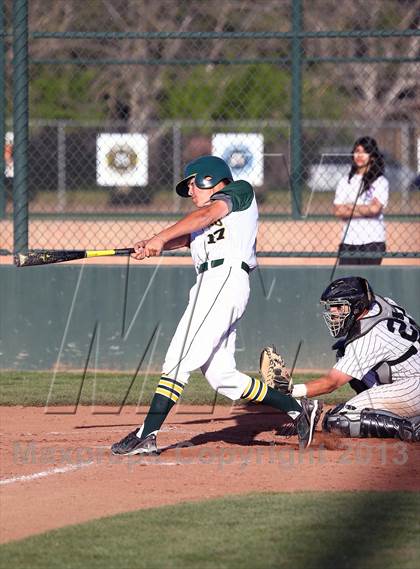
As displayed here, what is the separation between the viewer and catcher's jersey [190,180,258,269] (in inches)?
270

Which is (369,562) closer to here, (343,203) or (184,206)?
(343,203)

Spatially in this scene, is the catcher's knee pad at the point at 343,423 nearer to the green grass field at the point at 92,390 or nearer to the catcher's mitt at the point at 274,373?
the catcher's mitt at the point at 274,373

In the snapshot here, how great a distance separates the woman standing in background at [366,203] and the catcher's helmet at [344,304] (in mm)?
3623

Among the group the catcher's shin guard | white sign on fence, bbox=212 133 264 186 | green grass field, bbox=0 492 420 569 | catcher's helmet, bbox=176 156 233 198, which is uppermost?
white sign on fence, bbox=212 133 264 186

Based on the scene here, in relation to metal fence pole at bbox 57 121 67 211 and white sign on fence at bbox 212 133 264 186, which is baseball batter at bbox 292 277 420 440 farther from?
metal fence pole at bbox 57 121 67 211

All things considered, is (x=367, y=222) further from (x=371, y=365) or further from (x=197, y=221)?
Answer: (x=197, y=221)

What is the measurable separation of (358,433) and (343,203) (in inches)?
162

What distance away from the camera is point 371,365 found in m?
7.32

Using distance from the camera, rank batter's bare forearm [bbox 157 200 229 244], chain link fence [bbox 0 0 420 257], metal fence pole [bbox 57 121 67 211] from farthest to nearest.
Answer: chain link fence [bbox 0 0 420 257] → metal fence pole [bbox 57 121 67 211] → batter's bare forearm [bbox 157 200 229 244]

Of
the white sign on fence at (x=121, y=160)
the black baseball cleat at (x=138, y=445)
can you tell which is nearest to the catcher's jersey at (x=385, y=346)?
the black baseball cleat at (x=138, y=445)

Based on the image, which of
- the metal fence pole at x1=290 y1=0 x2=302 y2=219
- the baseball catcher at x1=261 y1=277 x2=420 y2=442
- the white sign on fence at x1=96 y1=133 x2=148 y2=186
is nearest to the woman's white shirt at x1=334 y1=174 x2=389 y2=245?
the metal fence pole at x1=290 y1=0 x2=302 y2=219

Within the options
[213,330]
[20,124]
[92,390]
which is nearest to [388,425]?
[213,330]

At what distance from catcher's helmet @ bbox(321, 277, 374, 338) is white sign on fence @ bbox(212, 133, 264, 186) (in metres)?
10.9

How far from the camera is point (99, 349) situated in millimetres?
10523
